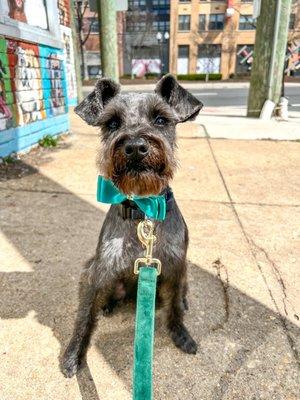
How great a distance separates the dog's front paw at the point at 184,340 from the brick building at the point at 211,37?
55.3 m

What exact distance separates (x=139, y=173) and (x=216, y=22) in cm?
6013

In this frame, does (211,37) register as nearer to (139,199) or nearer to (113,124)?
(113,124)

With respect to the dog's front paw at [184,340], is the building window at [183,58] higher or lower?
higher

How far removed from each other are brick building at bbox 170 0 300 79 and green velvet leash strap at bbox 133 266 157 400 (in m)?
55.9

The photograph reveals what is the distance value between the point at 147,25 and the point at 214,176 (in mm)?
57370

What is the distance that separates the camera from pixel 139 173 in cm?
210

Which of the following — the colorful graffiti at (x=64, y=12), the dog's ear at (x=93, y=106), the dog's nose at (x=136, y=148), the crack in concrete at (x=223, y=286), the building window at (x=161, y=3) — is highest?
the building window at (x=161, y=3)

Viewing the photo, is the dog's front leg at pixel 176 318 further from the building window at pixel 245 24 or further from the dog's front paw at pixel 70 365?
the building window at pixel 245 24

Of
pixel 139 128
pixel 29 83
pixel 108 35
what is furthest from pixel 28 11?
pixel 139 128

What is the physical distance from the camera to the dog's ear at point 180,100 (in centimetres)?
260

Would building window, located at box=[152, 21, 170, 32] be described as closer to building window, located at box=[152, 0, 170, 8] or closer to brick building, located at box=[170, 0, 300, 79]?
building window, located at box=[152, 0, 170, 8]

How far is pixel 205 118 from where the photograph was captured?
12406 millimetres

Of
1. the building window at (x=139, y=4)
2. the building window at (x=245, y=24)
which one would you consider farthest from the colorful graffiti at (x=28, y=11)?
the building window at (x=139, y=4)

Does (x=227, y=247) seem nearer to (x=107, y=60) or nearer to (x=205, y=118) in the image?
(x=107, y=60)
